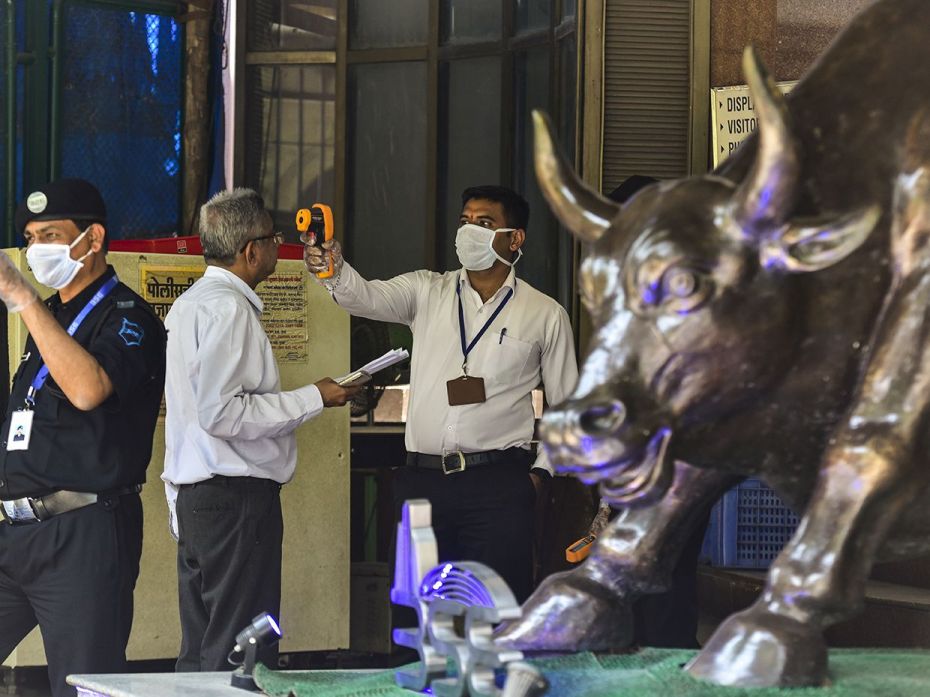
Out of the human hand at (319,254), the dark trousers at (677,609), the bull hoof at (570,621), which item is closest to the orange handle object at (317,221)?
the human hand at (319,254)

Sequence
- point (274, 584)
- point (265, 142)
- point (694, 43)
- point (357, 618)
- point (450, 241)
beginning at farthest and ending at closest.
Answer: point (265, 142) → point (450, 241) → point (357, 618) → point (694, 43) → point (274, 584)

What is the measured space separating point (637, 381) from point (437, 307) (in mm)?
3145

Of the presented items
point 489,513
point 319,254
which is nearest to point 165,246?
point 319,254

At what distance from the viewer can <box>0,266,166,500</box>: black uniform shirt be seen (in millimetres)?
3504

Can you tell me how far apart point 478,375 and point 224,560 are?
950 mm

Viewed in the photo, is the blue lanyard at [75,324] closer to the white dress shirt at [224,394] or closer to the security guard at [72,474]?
the security guard at [72,474]

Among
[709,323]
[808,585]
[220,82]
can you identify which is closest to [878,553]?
[808,585]

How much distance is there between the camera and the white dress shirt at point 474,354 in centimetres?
442

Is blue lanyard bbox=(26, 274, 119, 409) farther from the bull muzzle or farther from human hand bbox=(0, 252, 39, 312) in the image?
the bull muzzle

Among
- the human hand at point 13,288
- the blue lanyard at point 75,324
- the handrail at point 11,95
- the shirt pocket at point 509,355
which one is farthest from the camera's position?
the handrail at point 11,95

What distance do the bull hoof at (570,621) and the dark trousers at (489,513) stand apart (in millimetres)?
2591

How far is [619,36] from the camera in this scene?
5102mm

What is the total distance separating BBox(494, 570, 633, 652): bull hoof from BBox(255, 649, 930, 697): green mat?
0.03 metres

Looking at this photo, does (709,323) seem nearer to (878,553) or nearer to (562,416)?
(562,416)
